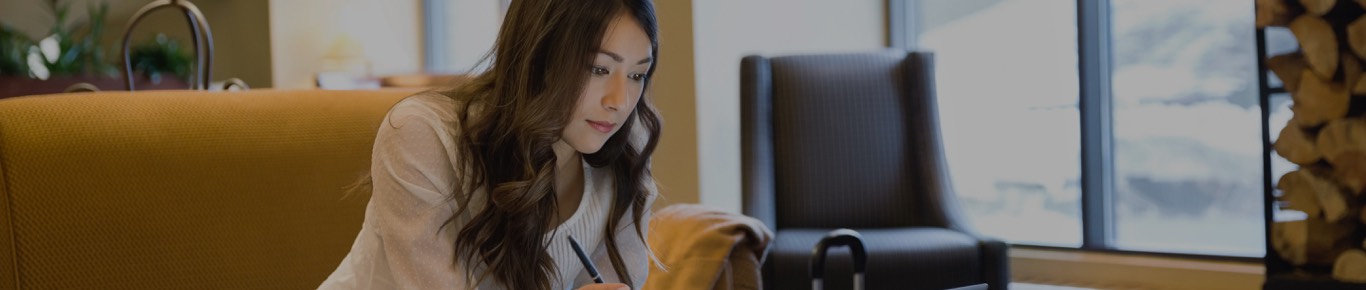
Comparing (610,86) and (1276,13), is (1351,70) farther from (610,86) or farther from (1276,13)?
(610,86)

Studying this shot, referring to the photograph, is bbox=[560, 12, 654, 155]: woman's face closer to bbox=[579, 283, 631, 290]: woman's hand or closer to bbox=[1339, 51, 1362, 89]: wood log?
bbox=[579, 283, 631, 290]: woman's hand

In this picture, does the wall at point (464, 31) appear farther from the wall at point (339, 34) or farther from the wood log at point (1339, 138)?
the wood log at point (1339, 138)

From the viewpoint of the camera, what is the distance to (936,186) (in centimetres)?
347

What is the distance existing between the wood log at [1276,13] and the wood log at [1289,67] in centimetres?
9

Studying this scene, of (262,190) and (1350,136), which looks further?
(1350,136)

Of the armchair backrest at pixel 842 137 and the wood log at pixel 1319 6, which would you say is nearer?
the wood log at pixel 1319 6

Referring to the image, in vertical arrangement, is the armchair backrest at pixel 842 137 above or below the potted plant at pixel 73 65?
below

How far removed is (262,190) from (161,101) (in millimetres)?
174

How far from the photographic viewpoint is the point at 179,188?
1.67 metres

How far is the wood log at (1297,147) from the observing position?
287 centimetres

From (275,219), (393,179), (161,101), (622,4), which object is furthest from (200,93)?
(622,4)

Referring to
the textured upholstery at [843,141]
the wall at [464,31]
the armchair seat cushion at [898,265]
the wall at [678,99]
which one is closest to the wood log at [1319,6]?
the armchair seat cushion at [898,265]

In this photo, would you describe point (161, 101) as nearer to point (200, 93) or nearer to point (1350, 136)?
point (200, 93)

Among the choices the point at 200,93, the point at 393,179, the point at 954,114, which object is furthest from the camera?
the point at 954,114
